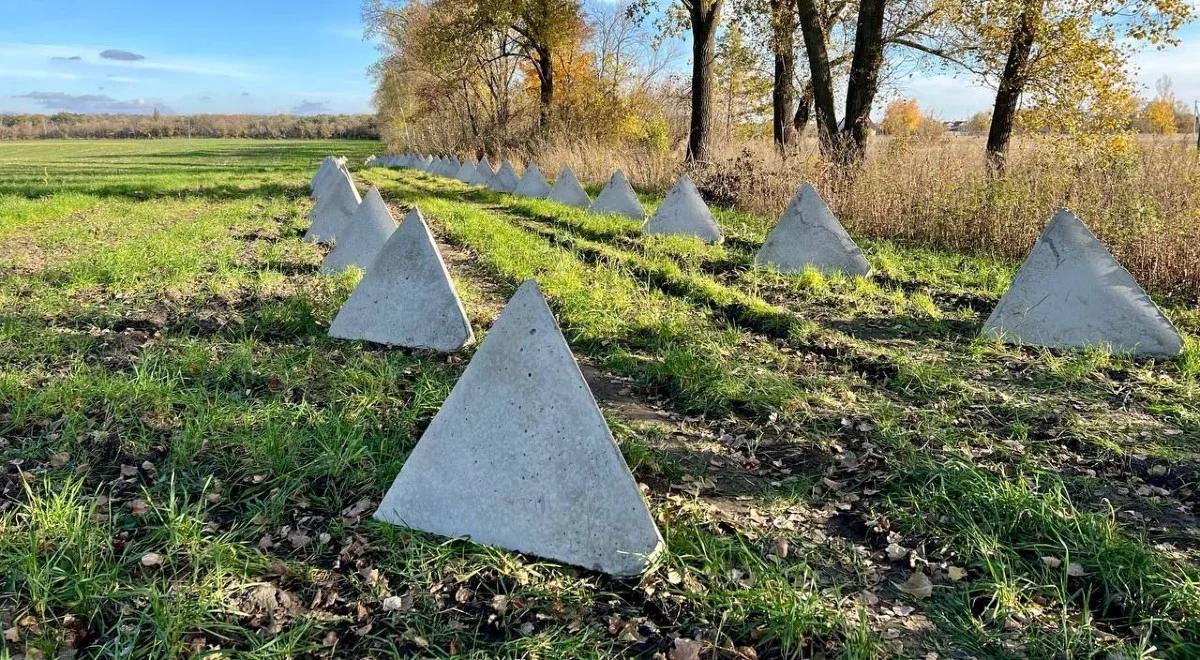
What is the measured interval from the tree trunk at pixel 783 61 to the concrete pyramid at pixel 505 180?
6.41 m

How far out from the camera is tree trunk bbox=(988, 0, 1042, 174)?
36.2 ft

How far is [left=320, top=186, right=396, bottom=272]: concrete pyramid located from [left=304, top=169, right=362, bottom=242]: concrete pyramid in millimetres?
1842

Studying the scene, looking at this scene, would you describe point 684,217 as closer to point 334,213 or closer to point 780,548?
point 334,213

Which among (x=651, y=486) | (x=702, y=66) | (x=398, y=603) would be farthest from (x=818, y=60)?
(x=398, y=603)

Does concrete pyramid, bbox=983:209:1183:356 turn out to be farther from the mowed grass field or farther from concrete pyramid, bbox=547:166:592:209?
concrete pyramid, bbox=547:166:592:209

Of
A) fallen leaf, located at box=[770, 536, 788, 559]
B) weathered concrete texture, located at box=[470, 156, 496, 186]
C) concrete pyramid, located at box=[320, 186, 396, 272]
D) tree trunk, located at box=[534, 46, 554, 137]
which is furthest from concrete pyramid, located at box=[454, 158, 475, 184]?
fallen leaf, located at box=[770, 536, 788, 559]

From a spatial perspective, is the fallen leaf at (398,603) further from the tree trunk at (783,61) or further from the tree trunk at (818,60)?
the tree trunk at (783,61)

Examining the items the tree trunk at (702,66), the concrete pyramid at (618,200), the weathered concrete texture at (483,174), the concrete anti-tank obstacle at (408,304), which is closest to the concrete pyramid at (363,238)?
the concrete anti-tank obstacle at (408,304)

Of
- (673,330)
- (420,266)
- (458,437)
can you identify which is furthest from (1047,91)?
(458,437)

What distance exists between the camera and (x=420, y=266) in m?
4.73

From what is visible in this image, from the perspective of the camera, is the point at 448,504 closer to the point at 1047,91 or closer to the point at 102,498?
the point at 102,498

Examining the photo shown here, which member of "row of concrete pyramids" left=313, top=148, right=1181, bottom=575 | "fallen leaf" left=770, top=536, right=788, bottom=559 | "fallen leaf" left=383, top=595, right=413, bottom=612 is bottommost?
"fallen leaf" left=383, top=595, right=413, bottom=612

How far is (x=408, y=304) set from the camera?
184 inches

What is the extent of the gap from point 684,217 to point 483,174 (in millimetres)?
11705
